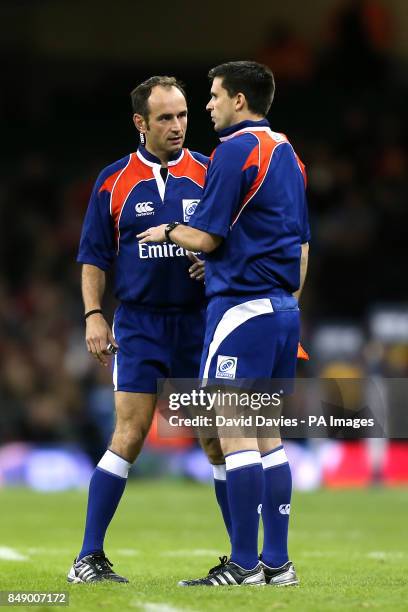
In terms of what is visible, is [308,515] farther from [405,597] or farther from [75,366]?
[405,597]

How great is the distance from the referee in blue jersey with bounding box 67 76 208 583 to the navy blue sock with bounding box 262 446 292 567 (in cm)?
76

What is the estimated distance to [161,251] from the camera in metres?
7.26

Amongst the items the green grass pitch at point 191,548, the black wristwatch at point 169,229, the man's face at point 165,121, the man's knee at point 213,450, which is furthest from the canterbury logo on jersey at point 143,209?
the green grass pitch at point 191,548

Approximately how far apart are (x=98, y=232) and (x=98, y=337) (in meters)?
0.55

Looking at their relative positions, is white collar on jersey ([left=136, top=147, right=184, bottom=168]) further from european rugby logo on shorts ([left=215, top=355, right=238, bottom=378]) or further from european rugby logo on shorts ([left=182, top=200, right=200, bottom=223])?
european rugby logo on shorts ([left=215, top=355, right=238, bottom=378])

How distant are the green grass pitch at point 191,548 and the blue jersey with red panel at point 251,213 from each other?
1.46 meters

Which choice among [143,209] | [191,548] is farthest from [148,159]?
[191,548]

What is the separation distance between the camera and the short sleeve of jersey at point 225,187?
21.6ft

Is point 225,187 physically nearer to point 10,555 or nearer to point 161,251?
point 161,251

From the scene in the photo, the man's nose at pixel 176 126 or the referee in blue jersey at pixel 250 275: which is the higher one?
the man's nose at pixel 176 126

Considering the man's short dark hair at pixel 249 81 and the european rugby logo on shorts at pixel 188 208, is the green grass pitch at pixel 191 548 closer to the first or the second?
the european rugby logo on shorts at pixel 188 208

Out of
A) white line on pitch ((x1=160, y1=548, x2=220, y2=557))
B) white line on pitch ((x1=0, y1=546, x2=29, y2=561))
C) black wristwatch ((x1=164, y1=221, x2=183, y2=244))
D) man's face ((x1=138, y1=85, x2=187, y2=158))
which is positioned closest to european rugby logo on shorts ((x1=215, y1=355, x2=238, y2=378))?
black wristwatch ((x1=164, y1=221, x2=183, y2=244))

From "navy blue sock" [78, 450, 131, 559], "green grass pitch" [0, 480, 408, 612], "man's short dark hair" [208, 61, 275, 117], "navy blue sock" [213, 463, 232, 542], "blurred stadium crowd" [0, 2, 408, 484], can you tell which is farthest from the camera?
"blurred stadium crowd" [0, 2, 408, 484]

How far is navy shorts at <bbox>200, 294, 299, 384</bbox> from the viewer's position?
21.8ft
